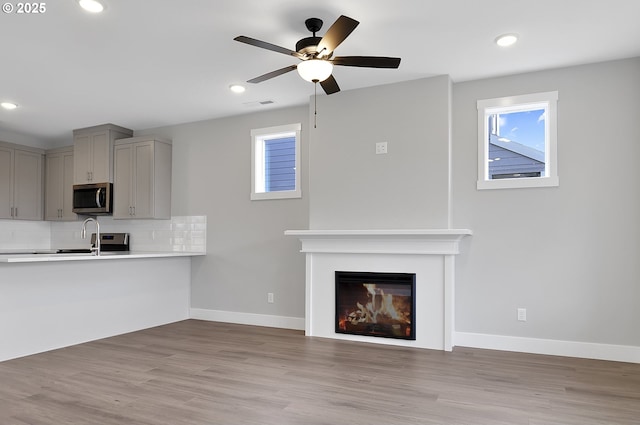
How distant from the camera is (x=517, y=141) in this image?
435 cm

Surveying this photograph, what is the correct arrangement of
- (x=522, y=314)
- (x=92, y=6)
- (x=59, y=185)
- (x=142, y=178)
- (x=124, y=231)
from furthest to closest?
(x=59, y=185) < (x=124, y=231) < (x=142, y=178) < (x=522, y=314) < (x=92, y=6)

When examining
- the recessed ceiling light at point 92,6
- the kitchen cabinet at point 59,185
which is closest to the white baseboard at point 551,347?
the recessed ceiling light at point 92,6

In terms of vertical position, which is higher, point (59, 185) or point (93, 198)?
point (59, 185)

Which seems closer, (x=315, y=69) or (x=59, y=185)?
(x=315, y=69)

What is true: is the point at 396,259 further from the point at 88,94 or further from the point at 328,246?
the point at 88,94

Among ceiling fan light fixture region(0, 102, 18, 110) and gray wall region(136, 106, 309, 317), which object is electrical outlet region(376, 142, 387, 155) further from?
ceiling fan light fixture region(0, 102, 18, 110)

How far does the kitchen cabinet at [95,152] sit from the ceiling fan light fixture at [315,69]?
414 centimetres

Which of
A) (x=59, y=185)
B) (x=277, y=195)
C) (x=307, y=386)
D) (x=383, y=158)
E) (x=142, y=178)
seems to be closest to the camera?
(x=307, y=386)

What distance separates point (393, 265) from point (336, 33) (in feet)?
8.31

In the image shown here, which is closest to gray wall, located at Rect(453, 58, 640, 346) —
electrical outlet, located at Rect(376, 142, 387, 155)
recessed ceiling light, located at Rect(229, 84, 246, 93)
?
electrical outlet, located at Rect(376, 142, 387, 155)

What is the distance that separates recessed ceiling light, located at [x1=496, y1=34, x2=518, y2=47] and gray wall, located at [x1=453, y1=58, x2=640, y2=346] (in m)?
0.82

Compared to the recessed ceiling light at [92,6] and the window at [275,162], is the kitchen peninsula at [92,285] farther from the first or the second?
the recessed ceiling light at [92,6]

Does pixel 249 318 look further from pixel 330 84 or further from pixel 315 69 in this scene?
pixel 315 69

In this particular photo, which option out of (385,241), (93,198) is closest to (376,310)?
(385,241)
